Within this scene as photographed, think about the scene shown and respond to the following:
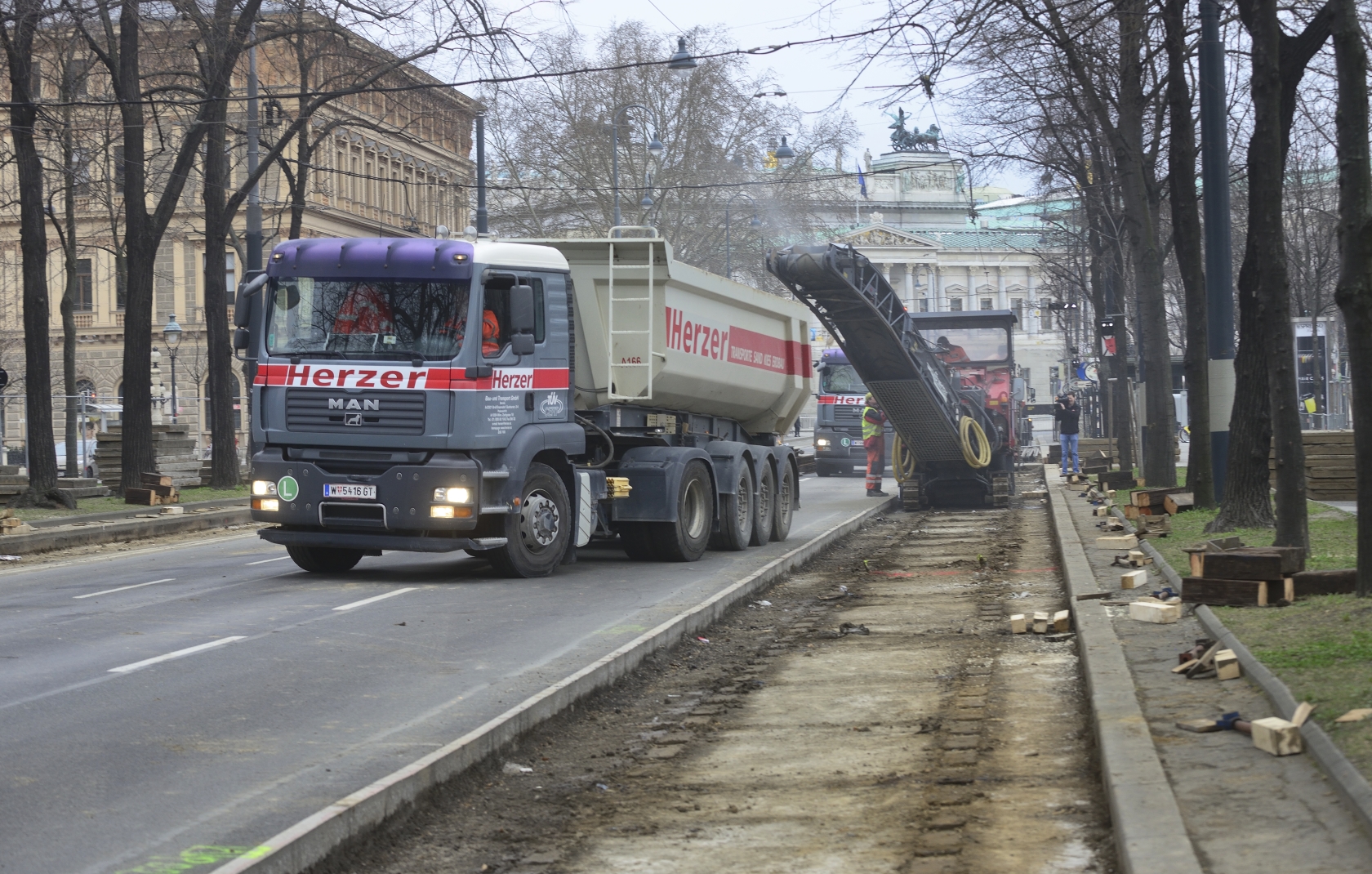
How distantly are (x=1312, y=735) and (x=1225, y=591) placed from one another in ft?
13.8

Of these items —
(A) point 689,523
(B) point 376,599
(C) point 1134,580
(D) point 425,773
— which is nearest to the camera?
(D) point 425,773

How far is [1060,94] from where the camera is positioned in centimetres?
2538

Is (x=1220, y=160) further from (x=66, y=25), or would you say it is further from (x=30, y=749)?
(x=66, y=25)

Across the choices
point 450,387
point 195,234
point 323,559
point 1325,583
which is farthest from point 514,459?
point 195,234

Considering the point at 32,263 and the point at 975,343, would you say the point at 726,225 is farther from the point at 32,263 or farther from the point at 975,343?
the point at 32,263

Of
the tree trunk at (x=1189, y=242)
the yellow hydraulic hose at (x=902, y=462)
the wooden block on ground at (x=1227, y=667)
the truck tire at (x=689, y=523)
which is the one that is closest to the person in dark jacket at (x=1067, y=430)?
the yellow hydraulic hose at (x=902, y=462)

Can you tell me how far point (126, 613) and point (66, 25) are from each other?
18.5 meters

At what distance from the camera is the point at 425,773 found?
614 centimetres

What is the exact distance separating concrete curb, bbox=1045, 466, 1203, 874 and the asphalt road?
2.84m

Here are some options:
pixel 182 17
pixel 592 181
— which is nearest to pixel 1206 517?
pixel 182 17

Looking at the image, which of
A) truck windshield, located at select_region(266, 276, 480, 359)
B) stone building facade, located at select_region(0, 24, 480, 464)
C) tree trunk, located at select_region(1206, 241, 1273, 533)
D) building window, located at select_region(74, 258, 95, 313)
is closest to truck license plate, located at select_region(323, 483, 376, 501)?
truck windshield, located at select_region(266, 276, 480, 359)

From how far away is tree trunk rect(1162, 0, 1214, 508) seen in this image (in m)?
17.7

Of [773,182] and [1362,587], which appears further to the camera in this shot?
[773,182]

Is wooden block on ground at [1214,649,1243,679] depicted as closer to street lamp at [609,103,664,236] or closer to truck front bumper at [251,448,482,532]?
truck front bumper at [251,448,482,532]
